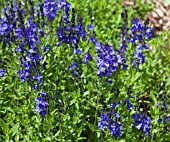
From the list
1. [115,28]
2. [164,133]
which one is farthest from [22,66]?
[115,28]

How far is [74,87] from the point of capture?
4.55 m

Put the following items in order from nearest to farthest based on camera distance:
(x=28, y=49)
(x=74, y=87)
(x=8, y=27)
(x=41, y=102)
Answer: (x=41, y=102), (x=28, y=49), (x=74, y=87), (x=8, y=27)

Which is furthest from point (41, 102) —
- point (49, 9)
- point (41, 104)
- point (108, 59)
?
point (49, 9)

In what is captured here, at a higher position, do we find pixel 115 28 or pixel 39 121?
pixel 115 28

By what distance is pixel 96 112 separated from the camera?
13.5 ft

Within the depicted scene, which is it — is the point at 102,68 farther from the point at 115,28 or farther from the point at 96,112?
the point at 115,28

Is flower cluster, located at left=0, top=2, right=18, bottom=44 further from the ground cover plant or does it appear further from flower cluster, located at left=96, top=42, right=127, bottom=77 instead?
flower cluster, located at left=96, top=42, right=127, bottom=77

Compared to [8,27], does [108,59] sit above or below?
below

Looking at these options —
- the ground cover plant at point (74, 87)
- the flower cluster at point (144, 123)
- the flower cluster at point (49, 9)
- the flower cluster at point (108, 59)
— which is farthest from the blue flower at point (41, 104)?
the flower cluster at point (49, 9)

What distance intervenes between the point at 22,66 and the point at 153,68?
1.85m

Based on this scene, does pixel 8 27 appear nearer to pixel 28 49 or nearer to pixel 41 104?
pixel 28 49

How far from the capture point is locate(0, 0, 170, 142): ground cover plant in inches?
151

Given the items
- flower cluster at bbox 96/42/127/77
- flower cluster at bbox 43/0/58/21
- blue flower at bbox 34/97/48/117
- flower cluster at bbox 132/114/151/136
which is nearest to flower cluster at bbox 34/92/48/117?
blue flower at bbox 34/97/48/117

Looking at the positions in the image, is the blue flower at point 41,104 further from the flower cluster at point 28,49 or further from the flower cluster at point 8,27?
the flower cluster at point 8,27
